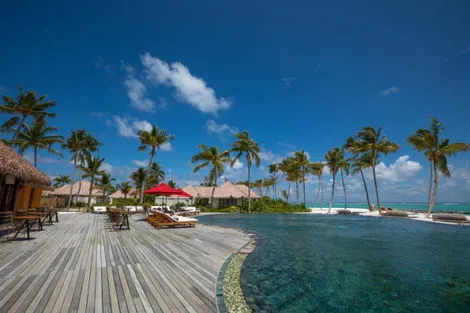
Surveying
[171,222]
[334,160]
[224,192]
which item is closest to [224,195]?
[224,192]

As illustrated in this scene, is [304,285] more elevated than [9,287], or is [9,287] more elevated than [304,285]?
[9,287]

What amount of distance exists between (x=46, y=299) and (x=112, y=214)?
9210mm

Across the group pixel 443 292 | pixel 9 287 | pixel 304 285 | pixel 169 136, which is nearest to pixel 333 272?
pixel 304 285

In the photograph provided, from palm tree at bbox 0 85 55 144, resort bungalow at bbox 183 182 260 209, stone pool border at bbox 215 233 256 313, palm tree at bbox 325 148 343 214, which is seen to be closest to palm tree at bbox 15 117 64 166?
palm tree at bbox 0 85 55 144

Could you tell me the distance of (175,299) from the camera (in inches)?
136

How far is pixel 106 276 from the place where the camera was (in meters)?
4.19

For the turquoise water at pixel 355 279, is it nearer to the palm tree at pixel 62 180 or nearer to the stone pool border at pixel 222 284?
the stone pool border at pixel 222 284

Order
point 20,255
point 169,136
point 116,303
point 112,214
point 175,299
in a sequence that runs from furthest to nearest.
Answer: point 169,136
point 112,214
point 20,255
point 175,299
point 116,303

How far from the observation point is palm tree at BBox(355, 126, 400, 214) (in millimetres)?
28562

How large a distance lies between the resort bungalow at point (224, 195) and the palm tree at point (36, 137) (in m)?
19.0

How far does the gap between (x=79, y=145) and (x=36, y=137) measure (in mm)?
5637

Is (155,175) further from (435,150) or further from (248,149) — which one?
(435,150)

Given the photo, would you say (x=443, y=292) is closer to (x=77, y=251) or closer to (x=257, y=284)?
(x=257, y=284)

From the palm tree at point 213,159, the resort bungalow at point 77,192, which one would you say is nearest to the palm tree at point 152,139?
the palm tree at point 213,159
